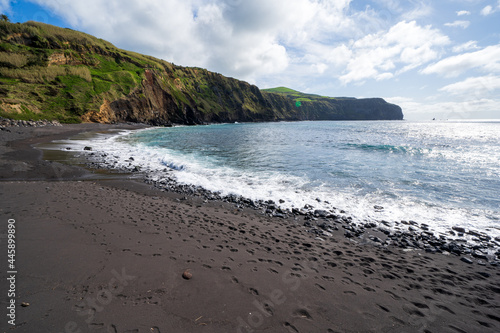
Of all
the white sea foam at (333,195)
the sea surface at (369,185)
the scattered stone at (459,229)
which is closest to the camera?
the scattered stone at (459,229)

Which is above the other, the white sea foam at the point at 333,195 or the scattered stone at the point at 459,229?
the white sea foam at the point at 333,195

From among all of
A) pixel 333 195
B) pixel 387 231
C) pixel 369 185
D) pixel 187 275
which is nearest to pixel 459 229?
pixel 387 231

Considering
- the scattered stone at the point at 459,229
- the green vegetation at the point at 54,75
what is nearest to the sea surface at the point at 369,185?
the scattered stone at the point at 459,229

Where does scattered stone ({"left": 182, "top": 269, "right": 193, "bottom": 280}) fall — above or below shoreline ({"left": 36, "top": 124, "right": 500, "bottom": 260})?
above

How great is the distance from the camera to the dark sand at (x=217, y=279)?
361 centimetres

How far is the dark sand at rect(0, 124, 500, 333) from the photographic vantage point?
11.9 feet

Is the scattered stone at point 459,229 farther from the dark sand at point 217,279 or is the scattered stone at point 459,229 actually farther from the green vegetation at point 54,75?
the green vegetation at point 54,75

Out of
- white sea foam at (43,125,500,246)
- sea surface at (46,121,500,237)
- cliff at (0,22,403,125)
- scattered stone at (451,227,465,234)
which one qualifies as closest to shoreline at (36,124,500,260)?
scattered stone at (451,227,465,234)

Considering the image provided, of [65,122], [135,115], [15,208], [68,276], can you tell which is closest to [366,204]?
[68,276]

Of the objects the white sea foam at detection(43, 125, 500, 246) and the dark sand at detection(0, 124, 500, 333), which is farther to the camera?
the white sea foam at detection(43, 125, 500, 246)

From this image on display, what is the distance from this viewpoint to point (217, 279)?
4.71 metres

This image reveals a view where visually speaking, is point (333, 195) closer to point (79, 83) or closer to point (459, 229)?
point (459, 229)

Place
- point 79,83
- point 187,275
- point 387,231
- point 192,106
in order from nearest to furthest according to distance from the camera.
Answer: point 187,275 < point 387,231 < point 79,83 < point 192,106

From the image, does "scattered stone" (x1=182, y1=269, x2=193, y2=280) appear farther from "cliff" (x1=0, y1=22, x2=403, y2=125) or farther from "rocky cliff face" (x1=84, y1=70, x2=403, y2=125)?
"rocky cliff face" (x1=84, y1=70, x2=403, y2=125)
